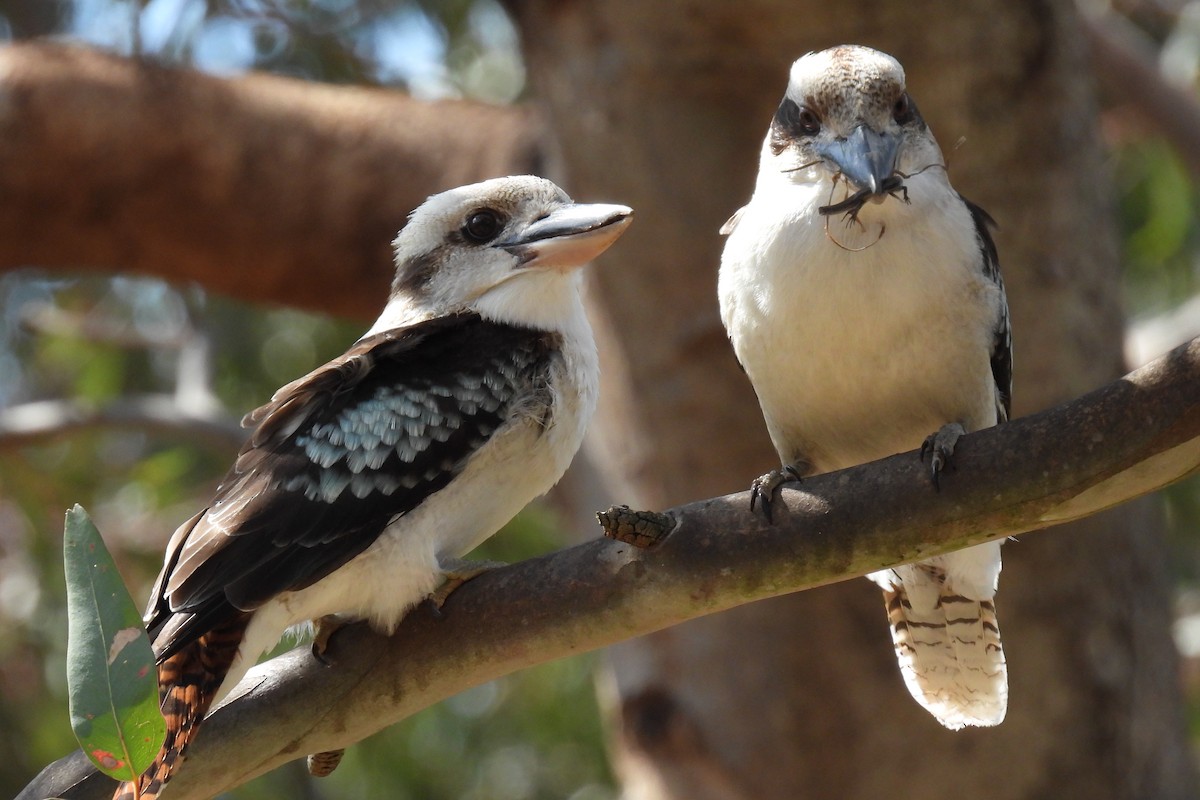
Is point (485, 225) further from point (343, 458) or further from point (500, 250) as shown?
point (343, 458)

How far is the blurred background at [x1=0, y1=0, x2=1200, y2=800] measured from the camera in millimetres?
4738

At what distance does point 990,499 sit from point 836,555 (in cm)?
18

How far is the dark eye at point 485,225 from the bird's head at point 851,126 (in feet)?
1.51

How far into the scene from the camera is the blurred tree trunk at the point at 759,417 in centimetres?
324

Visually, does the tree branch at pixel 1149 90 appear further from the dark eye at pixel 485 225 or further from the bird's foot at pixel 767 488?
the bird's foot at pixel 767 488

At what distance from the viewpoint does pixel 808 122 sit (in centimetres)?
187

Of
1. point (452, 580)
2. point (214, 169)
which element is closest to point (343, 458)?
point (452, 580)

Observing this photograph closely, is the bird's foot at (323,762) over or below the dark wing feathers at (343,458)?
below

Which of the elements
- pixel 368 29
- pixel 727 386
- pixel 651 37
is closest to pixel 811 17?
pixel 651 37

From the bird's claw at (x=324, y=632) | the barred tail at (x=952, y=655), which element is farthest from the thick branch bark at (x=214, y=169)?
the bird's claw at (x=324, y=632)

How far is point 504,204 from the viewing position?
213 centimetres

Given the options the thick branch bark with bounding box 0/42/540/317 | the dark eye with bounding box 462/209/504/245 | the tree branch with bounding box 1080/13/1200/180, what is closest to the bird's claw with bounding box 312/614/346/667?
the dark eye with bounding box 462/209/504/245

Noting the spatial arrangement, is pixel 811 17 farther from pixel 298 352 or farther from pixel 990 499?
pixel 298 352

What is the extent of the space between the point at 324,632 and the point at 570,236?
0.66 m
